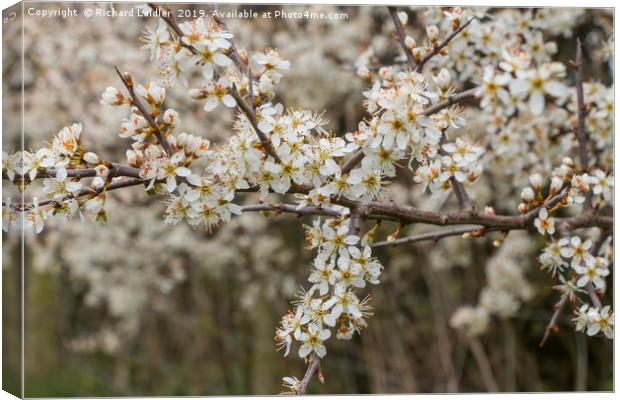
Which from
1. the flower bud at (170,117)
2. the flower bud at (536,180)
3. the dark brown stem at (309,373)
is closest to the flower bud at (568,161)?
the flower bud at (536,180)

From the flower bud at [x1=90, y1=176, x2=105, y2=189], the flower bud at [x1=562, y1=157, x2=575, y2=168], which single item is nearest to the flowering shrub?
the flower bud at [x1=90, y1=176, x2=105, y2=189]

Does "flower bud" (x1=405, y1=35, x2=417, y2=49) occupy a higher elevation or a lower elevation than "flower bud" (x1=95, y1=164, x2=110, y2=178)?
higher

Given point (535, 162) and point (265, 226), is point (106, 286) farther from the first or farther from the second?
point (535, 162)

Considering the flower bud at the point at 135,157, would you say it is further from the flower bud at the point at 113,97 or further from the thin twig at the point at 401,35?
the thin twig at the point at 401,35

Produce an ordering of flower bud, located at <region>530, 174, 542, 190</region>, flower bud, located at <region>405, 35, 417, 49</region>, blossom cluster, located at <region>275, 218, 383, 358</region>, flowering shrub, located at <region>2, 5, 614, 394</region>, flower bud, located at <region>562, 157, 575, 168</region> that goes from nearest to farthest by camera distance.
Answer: flowering shrub, located at <region>2, 5, 614, 394</region>
blossom cluster, located at <region>275, 218, 383, 358</region>
flower bud, located at <region>530, 174, 542, 190</region>
flower bud, located at <region>405, 35, 417, 49</region>
flower bud, located at <region>562, 157, 575, 168</region>

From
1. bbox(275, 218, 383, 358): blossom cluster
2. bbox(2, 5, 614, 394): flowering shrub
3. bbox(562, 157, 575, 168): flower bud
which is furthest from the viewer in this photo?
bbox(562, 157, 575, 168): flower bud

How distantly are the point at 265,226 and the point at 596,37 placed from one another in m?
3.06

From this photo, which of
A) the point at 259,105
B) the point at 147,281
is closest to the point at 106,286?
the point at 147,281

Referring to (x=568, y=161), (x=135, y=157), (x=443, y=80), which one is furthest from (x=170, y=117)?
(x=568, y=161)

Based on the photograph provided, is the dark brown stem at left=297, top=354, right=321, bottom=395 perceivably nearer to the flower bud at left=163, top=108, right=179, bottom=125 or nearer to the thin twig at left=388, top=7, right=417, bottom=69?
the flower bud at left=163, top=108, right=179, bottom=125

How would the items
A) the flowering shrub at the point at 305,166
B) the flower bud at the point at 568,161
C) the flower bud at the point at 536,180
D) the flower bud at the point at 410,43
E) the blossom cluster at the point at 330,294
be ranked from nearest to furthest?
the flowering shrub at the point at 305,166 < the blossom cluster at the point at 330,294 < the flower bud at the point at 536,180 < the flower bud at the point at 410,43 < the flower bud at the point at 568,161

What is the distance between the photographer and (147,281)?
644cm

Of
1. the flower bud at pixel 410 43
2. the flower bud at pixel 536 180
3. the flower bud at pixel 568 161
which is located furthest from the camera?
the flower bud at pixel 568 161

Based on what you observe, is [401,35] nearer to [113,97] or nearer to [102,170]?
[113,97]
